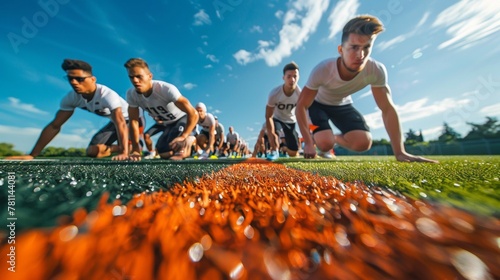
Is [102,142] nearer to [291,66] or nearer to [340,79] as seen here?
[291,66]

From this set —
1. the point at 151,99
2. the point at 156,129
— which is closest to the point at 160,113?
the point at 151,99

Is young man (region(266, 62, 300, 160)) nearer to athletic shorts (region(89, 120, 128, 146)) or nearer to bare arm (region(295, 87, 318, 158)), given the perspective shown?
bare arm (region(295, 87, 318, 158))

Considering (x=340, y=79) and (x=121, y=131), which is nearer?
(x=340, y=79)

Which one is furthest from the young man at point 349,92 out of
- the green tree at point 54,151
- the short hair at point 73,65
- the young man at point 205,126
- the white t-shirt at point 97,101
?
the green tree at point 54,151

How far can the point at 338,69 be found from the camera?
10.6ft

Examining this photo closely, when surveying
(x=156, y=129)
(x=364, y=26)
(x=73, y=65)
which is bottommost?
(x=156, y=129)

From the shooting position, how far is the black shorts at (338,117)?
4.13 meters

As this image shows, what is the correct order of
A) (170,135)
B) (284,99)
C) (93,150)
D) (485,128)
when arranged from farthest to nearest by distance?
(485,128) → (284,99) → (93,150) → (170,135)

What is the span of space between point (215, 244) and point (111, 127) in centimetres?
621

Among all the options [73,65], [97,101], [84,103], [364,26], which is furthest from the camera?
[84,103]

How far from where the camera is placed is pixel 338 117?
4250 mm

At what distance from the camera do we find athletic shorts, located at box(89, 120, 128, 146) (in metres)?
5.08

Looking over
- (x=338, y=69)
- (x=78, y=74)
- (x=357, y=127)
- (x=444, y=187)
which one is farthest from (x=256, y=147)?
(x=444, y=187)

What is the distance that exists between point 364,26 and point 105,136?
19.4 ft
